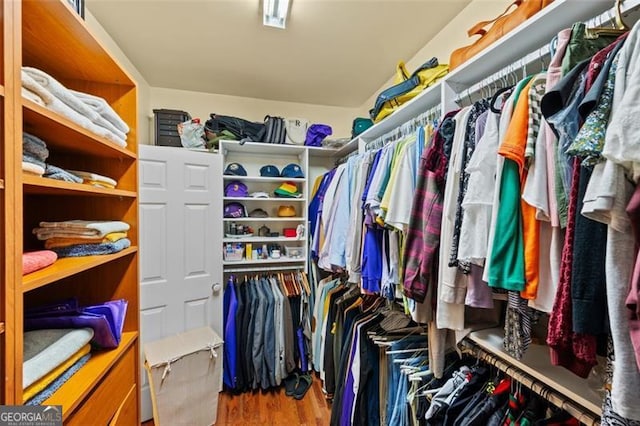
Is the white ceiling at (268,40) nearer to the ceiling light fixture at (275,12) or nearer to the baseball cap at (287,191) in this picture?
the ceiling light fixture at (275,12)

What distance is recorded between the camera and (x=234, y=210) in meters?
2.35

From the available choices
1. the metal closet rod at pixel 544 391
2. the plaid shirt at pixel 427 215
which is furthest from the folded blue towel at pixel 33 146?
the metal closet rod at pixel 544 391

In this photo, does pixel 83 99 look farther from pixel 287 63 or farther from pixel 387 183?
pixel 287 63

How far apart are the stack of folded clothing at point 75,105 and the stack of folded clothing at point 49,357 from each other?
0.64m

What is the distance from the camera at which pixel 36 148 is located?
2.38 ft

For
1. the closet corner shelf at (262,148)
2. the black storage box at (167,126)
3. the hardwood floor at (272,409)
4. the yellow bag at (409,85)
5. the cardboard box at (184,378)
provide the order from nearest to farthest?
the yellow bag at (409,85), the cardboard box at (184,378), the hardwood floor at (272,409), the black storage box at (167,126), the closet corner shelf at (262,148)

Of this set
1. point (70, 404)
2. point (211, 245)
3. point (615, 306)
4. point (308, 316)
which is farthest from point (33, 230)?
point (308, 316)

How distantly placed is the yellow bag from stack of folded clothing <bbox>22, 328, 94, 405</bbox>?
5.44 feet

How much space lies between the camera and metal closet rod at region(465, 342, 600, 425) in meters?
0.67

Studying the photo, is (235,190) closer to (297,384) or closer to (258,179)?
(258,179)

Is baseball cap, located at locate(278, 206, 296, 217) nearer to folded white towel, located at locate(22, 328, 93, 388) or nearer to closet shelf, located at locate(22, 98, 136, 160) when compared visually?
closet shelf, located at locate(22, 98, 136, 160)

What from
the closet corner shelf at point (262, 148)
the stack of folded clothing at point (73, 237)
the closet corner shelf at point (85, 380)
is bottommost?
the closet corner shelf at point (85, 380)

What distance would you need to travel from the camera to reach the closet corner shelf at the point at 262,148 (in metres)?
2.29

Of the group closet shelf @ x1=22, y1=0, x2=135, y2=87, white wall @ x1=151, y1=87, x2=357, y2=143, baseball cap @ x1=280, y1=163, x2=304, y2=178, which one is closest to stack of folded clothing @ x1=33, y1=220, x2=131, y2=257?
closet shelf @ x1=22, y1=0, x2=135, y2=87
